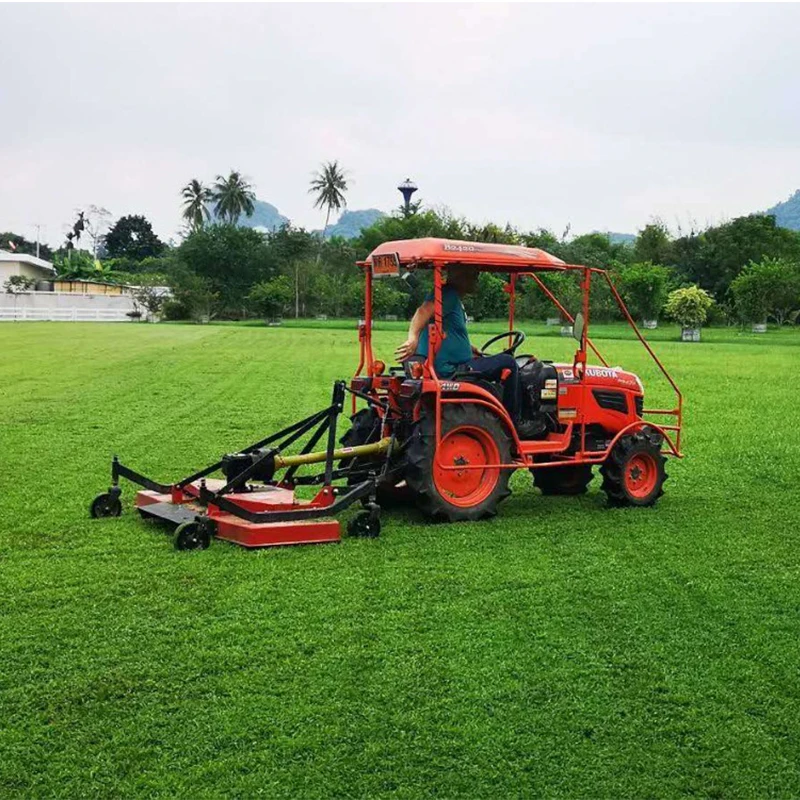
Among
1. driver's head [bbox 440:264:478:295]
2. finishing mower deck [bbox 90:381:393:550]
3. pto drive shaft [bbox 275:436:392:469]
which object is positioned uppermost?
driver's head [bbox 440:264:478:295]

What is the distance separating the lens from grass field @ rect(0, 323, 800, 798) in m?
3.75

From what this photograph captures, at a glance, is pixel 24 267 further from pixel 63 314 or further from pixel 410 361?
pixel 410 361

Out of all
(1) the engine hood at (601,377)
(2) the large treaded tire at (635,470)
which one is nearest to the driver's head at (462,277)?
(1) the engine hood at (601,377)

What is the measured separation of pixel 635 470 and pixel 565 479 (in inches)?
30.5

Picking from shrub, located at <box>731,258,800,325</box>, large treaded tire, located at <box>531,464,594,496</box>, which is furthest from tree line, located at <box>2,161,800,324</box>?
large treaded tire, located at <box>531,464,594,496</box>

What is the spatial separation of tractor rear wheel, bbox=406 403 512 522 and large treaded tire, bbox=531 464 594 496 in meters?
1.46

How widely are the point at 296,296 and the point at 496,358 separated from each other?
51954 millimetres

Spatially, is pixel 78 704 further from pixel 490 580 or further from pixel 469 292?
pixel 469 292

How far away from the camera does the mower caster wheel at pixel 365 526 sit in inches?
282

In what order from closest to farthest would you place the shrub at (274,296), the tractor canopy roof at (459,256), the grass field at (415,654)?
the grass field at (415,654)
the tractor canopy roof at (459,256)
the shrub at (274,296)

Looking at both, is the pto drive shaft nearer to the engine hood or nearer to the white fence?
the engine hood

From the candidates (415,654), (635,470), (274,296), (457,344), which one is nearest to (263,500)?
(457,344)

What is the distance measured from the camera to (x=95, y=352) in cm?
2655

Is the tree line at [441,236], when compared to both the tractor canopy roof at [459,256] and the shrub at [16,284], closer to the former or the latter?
the shrub at [16,284]
